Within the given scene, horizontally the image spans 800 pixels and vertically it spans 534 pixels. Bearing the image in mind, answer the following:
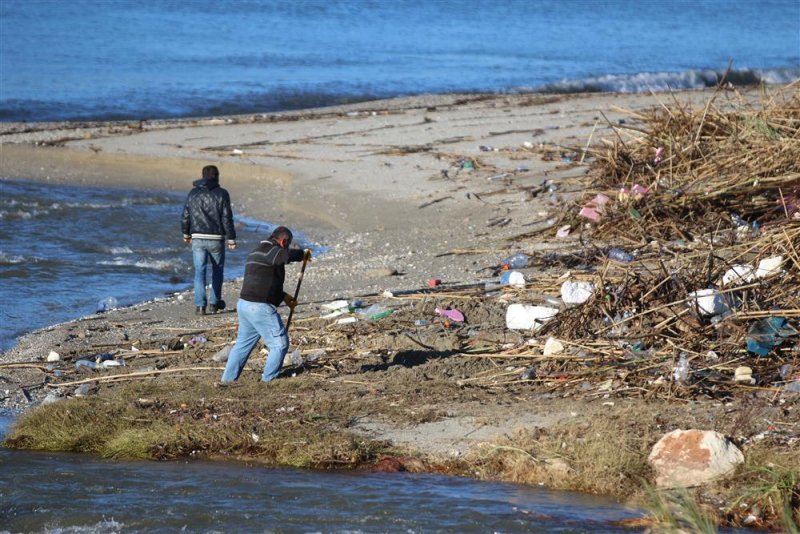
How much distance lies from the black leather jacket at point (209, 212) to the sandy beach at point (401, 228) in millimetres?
855

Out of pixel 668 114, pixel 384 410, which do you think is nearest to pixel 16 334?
pixel 384 410

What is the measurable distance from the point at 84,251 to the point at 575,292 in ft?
24.6

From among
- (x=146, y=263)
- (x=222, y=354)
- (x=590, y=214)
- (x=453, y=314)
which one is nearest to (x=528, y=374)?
(x=453, y=314)

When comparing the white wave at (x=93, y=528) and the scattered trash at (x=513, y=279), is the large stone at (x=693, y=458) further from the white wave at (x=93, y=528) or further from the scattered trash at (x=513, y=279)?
the scattered trash at (x=513, y=279)

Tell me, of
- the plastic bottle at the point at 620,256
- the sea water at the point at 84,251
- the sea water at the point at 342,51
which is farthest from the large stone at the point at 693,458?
the sea water at the point at 342,51

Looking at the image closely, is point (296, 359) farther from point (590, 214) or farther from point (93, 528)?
point (590, 214)

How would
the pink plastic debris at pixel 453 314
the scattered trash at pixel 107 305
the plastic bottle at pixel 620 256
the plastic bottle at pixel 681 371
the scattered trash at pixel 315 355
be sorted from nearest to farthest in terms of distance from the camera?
the plastic bottle at pixel 681 371 < the scattered trash at pixel 315 355 < the pink plastic debris at pixel 453 314 < the plastic bottle at pixel 620 256 < the scattered trash at pixel 107 305

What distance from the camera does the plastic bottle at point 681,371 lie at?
7853mm

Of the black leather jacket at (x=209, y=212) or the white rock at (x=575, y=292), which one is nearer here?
the white rock at (x=575, y=292)

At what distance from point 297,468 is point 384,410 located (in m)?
0.86

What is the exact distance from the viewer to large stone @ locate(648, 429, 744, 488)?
6.70 meters

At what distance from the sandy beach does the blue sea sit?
1178mm

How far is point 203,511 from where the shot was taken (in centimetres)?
668

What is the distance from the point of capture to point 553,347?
8586 mm
